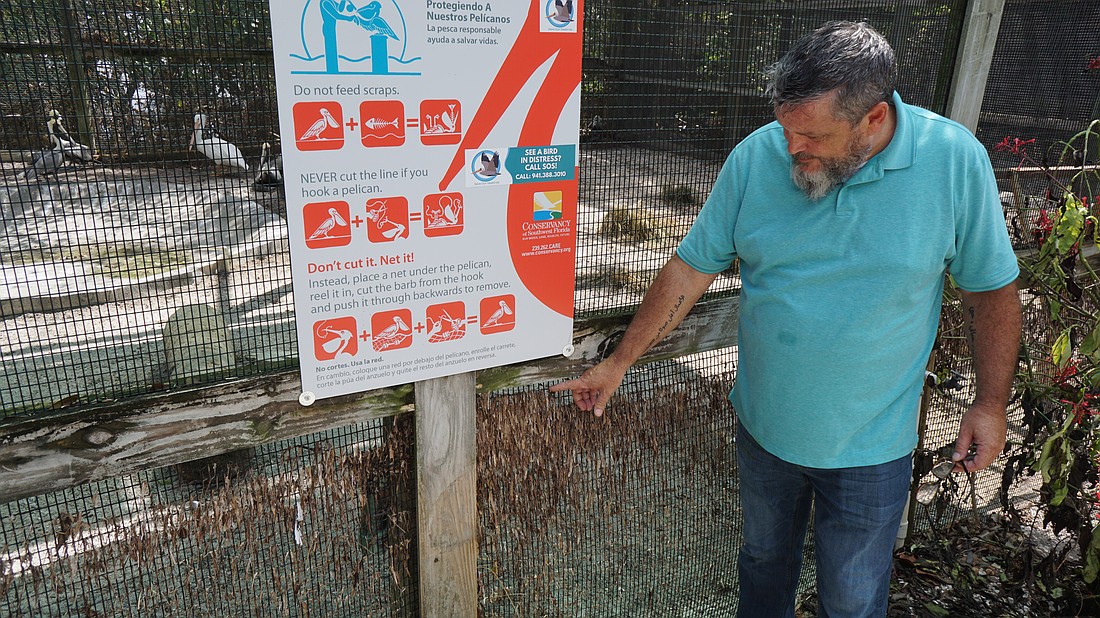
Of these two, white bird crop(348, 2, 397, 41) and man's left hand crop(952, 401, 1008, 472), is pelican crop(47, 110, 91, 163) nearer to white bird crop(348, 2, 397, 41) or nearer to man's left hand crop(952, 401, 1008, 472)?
white bird crop(348, 2, 397, 41)

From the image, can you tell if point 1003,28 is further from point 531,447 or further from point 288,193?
point 288,193

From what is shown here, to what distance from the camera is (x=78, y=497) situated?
5.94 ft

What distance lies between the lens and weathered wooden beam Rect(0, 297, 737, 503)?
1.53 m

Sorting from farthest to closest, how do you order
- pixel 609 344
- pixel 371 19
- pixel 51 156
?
pixel 609 344 < pixel 371 19 < pixel 51 156

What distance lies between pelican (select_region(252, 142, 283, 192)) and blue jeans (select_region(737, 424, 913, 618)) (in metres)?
1.28

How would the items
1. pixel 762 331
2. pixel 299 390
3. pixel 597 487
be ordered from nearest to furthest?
pixel 299 390, pixel 762 331, pixel 597 487

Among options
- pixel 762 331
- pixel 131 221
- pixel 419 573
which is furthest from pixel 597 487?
pixel 131 221

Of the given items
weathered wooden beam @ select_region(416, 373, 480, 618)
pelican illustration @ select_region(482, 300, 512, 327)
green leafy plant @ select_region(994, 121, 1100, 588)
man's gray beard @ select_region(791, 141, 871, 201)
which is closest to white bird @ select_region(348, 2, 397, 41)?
pelican illustration @ select_region(482, 300, 512, 327)

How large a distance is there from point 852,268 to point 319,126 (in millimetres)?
1131

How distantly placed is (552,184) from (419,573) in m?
1.07

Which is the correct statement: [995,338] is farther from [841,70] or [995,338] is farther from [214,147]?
[214,147]

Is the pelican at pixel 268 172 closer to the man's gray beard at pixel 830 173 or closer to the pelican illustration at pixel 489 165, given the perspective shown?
the pelican illustration at pixel 489 165

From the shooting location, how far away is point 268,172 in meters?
1.59

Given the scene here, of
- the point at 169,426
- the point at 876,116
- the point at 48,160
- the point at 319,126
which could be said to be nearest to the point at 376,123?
the point at 319,126
